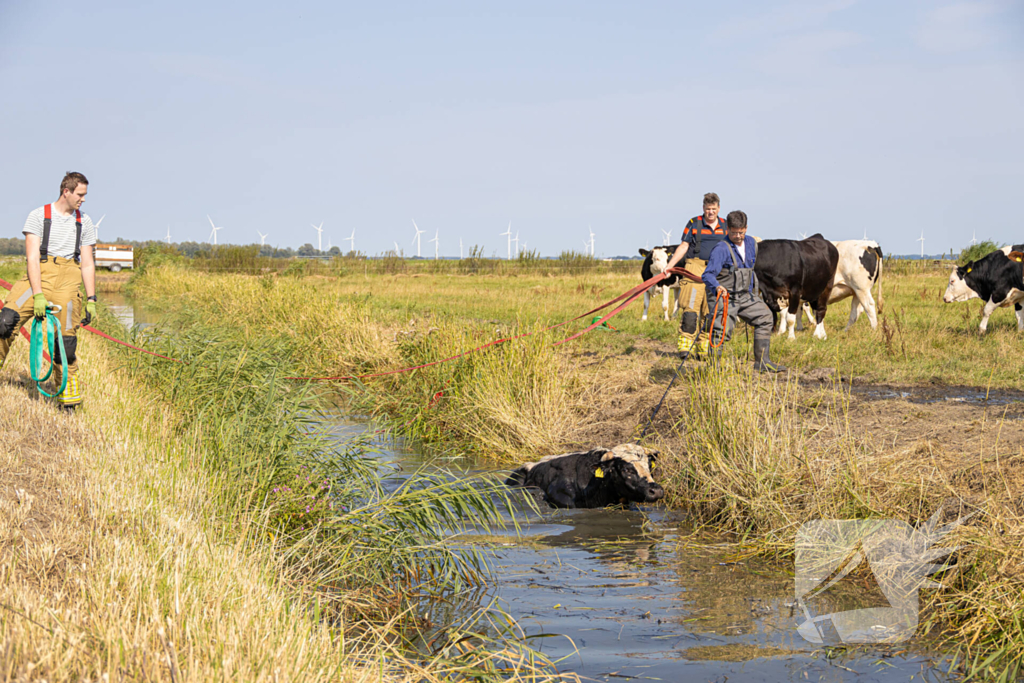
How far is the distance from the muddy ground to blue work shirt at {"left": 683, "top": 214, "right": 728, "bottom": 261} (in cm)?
134

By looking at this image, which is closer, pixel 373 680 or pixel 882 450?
pixel 373 680

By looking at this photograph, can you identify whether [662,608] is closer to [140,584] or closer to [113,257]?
[140,584]

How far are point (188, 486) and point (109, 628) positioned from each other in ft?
6.60

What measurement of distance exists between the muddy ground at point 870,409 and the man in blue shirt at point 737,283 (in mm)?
544

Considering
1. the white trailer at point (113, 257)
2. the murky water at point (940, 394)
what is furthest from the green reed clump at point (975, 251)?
the white trailer at point (113, 257)

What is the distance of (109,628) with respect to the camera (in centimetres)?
292

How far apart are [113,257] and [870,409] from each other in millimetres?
46357

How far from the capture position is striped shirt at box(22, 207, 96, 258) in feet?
22.4

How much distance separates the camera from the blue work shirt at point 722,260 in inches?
348

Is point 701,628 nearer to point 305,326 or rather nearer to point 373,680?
point 373,680

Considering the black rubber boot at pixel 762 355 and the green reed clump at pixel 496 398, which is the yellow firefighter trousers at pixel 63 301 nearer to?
the green reed clump at pixel 496 398

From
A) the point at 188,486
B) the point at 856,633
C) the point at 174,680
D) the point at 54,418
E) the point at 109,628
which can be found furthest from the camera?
the point at 54,418

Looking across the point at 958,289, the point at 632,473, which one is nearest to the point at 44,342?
the point at 632,473

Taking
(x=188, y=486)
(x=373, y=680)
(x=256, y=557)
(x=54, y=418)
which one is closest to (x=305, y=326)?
(x=54, y=418)
